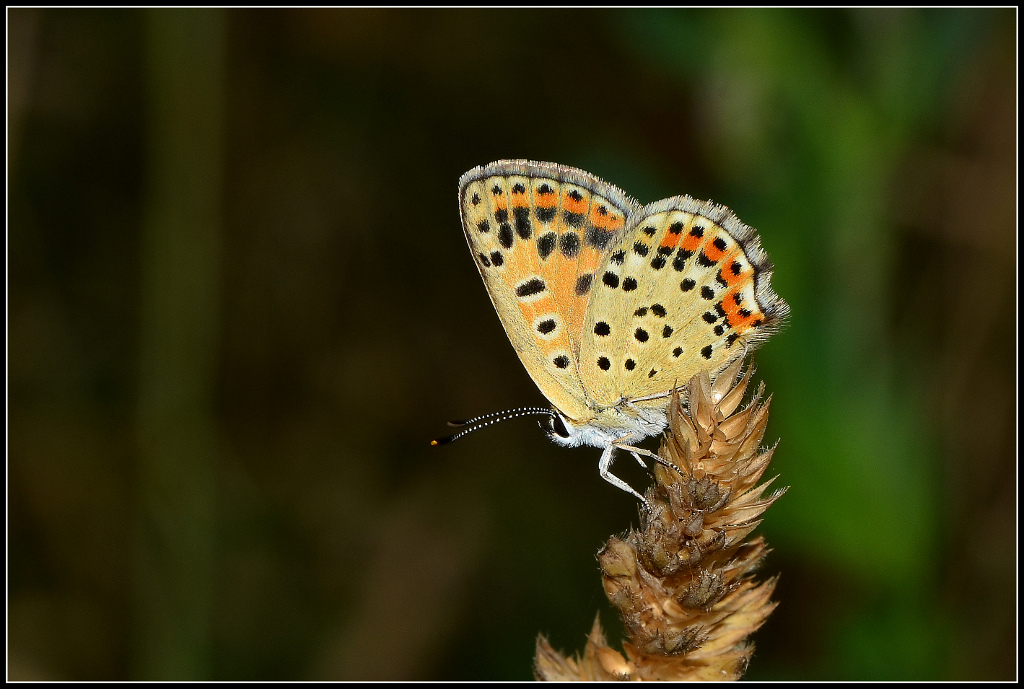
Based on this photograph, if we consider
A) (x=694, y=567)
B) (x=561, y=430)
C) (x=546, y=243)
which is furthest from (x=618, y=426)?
(x=694, y=567)

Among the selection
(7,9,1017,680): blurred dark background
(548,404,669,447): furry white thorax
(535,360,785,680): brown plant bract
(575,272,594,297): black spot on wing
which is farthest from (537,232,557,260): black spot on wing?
(535,360,785,680): brown plant bract

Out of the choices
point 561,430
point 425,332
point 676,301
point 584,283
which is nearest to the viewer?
point 676,301

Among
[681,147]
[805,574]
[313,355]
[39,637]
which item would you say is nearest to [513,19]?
[681,147]

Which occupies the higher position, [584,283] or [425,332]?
[584,283]

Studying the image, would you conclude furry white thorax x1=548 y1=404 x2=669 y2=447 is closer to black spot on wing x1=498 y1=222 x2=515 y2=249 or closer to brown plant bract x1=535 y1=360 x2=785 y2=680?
black spot on wing x1=498 y1=222 x2=515 y2=249

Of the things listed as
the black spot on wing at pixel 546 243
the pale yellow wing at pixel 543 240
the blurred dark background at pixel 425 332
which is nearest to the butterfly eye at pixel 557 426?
the pale yellow wing at pixel 543 240

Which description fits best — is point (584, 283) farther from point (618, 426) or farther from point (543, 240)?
point (618, 426)

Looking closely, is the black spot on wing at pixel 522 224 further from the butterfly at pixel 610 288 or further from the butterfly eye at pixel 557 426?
the butterfly eye at pixel 557 426

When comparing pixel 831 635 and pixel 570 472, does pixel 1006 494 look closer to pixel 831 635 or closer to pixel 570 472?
pixel 831 635
